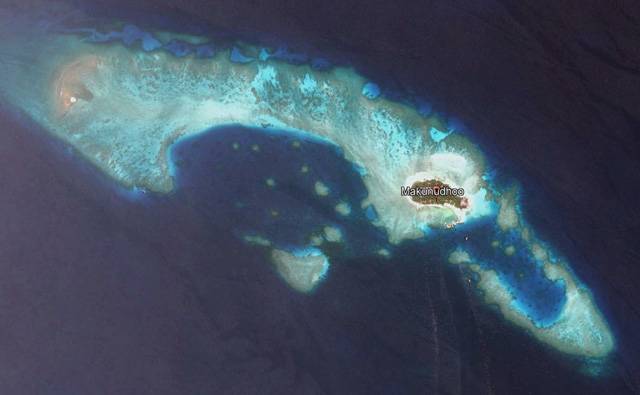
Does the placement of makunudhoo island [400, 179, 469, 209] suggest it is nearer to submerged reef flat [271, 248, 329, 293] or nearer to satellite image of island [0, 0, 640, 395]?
satellite image of island [0, 0, 640, 395]

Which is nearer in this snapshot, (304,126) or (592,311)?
(592,311)

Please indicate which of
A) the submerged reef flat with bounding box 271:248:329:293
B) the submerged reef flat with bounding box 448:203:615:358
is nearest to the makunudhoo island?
the submerged reef flat with bounding box 448:203:615:358

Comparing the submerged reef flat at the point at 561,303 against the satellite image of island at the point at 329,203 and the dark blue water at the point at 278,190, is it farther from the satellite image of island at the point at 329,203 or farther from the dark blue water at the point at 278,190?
the dark blue water at the point at 278,190

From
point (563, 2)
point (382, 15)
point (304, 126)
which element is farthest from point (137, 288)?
point (563, 2)

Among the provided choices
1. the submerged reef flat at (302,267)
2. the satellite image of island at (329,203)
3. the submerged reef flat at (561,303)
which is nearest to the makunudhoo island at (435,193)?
the satellite image of island at (329,203)

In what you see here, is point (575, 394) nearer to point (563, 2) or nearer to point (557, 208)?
point (557, 208)

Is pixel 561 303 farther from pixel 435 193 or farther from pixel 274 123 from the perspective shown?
pixel 274 123
